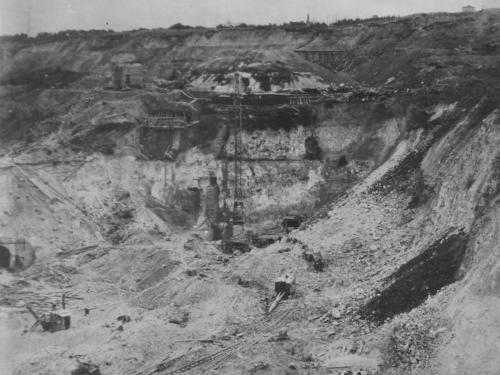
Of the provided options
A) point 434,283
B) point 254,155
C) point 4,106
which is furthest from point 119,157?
point 434,283

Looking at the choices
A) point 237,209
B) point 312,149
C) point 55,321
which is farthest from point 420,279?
point 312,149

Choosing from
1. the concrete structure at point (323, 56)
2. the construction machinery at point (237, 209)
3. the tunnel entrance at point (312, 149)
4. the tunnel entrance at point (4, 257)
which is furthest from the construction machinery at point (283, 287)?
the concrete structure at point (323, 56)

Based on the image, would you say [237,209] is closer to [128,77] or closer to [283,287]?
[283,287]

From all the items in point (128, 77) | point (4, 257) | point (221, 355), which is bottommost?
point (221, 355)

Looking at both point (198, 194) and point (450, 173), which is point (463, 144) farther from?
point (198, 194)

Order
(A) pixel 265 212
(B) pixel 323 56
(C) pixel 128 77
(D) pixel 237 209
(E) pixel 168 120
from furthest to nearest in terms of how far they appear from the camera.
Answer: (B) pixel 323 56, (C) pixel 128 77, (E) pixel 168 120, (D) pixel 237 209, (A) pixel 265 212
